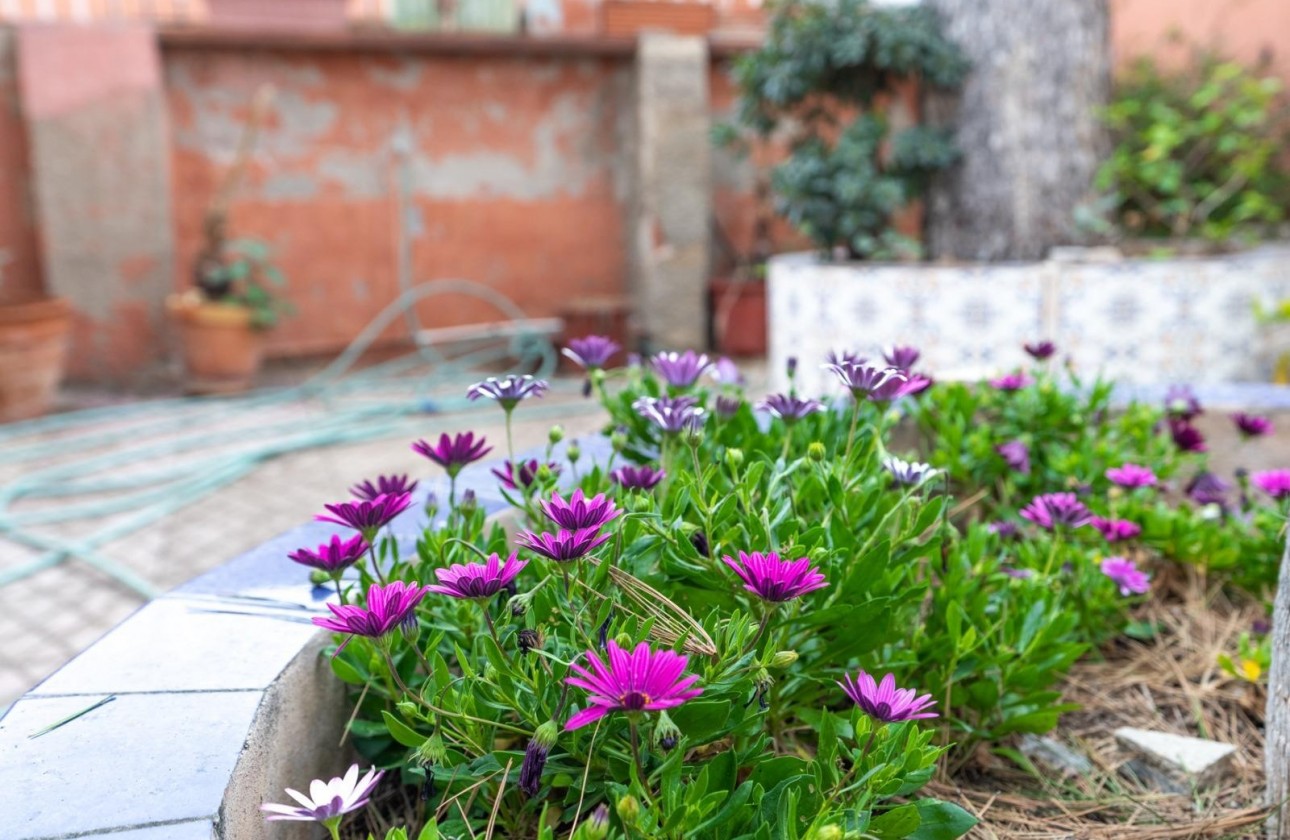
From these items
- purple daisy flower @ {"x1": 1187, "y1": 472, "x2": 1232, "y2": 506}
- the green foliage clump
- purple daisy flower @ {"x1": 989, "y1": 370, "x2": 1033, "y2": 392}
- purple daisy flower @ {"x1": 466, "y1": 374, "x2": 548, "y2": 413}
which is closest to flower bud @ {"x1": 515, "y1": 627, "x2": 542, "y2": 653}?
purple daisy flower @ {"x1": 466, "y1": 374, "x2": 548, "y2": 413}

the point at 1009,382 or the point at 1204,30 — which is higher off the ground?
the point at 1204,30

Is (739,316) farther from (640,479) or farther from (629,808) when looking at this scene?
(629,808)

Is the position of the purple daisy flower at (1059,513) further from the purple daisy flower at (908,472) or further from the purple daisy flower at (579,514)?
the purple daisy flower at (579,514)

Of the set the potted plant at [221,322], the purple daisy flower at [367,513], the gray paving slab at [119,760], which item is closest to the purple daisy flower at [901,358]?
the purple daisy flower at [367,513]

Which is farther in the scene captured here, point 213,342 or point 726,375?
point 213,342

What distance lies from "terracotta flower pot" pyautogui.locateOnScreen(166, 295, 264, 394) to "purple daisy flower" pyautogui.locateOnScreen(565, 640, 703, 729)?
18.2 ft

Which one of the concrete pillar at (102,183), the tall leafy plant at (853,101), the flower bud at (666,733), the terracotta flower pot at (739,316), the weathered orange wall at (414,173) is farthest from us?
the terracotta flower pot at (739,316)

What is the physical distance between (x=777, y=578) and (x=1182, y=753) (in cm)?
82

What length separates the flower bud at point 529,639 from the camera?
1032 mm

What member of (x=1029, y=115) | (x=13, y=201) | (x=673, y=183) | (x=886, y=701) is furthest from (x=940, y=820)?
(x=13, y=201)

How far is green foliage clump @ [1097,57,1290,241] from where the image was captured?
457 centimetres

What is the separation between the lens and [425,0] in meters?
7.67

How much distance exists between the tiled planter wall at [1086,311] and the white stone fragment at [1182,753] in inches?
97.2

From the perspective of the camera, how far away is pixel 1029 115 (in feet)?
14.2
